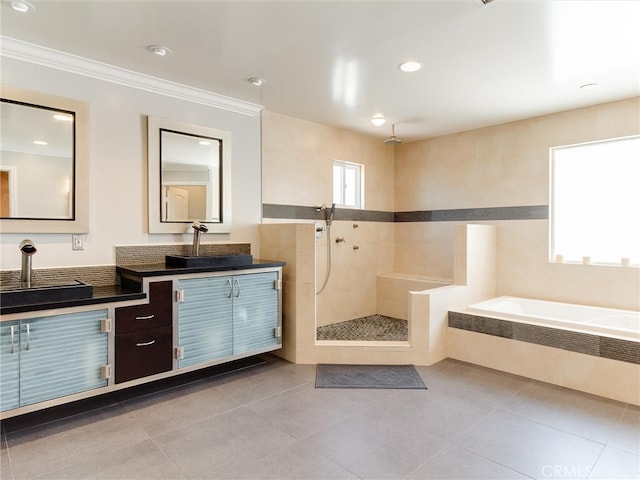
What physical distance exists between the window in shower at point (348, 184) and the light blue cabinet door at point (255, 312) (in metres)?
1.80

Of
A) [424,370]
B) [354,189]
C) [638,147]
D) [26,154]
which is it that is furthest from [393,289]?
[26,154]

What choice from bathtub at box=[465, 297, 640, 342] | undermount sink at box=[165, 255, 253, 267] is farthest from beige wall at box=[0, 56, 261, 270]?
bathtub at box=[465, 297, 640, 342]

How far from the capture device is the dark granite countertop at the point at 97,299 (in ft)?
7.06

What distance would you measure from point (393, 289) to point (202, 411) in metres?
3.08

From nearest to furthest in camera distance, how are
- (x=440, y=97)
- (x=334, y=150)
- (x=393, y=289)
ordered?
(x=440, y=97) → (x=334, y=150) → (x=393, y=289)

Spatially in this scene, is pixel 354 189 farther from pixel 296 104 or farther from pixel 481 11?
pixel 481 11

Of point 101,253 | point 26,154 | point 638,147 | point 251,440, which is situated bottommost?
point 251,440

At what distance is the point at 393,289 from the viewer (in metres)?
5.05

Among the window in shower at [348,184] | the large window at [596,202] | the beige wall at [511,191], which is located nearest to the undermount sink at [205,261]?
the window in shower at [348,184]

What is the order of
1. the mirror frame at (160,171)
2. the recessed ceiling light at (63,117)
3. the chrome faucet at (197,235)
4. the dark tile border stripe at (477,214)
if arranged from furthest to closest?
the dark tile border stripe at (477,214), the chrome faucet at (197,235), the mirror frame at (160,171), the recessed ceiling light at (63,117)

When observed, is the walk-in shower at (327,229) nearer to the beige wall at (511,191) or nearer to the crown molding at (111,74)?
the beige wall at (511,191)

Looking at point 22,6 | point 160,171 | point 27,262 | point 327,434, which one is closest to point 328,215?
point 160,171

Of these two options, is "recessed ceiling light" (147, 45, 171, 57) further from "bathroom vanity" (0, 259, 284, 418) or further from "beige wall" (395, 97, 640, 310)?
"beige wall" (395, 97, 640, 310)

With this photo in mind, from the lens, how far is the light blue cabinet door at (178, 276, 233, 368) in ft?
9.46
